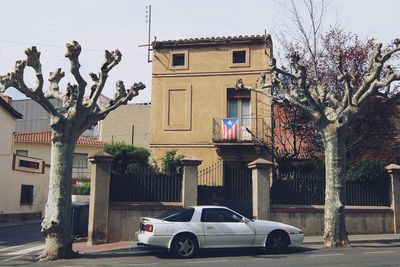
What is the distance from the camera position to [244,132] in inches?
889

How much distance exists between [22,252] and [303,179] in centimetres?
993

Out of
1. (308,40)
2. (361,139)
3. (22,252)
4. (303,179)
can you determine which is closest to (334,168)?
(303,179)

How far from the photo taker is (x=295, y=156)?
841 inches

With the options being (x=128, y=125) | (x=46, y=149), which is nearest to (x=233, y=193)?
(x=46, y=149)

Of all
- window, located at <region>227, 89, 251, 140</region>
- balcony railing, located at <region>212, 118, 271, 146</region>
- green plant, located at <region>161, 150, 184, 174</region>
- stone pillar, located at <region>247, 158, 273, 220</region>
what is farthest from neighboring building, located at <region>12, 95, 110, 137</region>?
stone pillar, located at <region>247, 158, 273, 220</region>

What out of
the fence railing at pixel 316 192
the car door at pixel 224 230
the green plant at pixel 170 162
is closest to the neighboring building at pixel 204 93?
the green plant at pixel 170 162

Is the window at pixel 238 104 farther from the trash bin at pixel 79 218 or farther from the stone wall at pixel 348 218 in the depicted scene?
the trash bin at pixel 79 218

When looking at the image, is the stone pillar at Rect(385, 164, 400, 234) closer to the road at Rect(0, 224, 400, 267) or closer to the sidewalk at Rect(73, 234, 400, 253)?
the sidewalk at Rect(73, 234, 400, 253)

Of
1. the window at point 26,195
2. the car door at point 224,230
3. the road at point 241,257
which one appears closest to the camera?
the road at point 241,257

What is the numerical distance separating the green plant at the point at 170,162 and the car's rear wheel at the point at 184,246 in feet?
25.3

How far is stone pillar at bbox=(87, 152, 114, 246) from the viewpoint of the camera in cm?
1482

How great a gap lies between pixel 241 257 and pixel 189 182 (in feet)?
14.5

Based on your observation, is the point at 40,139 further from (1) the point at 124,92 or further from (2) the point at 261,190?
(2) the point at 261,190

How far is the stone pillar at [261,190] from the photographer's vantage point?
16.1 metres
